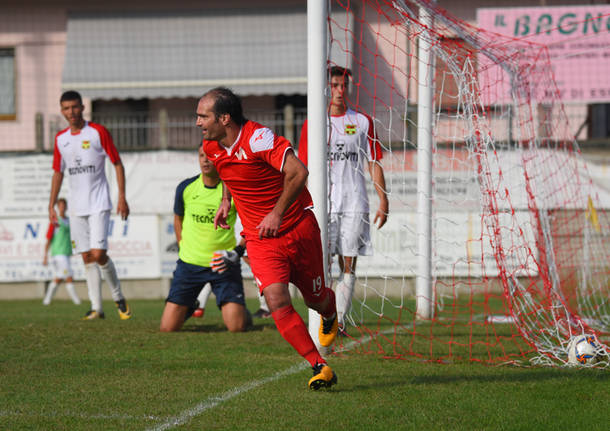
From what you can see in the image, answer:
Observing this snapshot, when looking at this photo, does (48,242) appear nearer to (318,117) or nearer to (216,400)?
(318,117)

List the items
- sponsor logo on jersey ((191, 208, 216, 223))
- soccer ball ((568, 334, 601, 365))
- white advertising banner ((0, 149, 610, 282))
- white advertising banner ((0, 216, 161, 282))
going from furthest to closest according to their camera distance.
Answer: white advertising banner ((0, 216, 161, 282)), white advertising banner ((0, 149, 610, 282)), sponsor logo on jersey ((191, 208, 216, 223)), soccer ball ((568, 334, 601, 365))

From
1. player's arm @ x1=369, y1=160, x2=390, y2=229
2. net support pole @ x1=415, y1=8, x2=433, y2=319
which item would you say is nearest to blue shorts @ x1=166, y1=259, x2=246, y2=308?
player's arm @ x1=369, y1=160, x2=390, y2=229

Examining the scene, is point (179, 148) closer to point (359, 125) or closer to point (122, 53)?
point (122, 53)

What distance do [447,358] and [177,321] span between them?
3.00m

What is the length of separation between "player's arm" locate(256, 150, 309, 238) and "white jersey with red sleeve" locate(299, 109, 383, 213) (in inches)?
124

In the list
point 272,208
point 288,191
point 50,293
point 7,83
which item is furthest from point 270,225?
point 7,83

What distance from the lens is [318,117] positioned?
669 cm

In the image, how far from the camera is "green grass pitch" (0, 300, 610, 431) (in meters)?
4.48

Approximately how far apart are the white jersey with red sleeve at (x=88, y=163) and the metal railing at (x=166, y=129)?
7.38 meters

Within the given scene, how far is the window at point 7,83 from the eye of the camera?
22.1 m

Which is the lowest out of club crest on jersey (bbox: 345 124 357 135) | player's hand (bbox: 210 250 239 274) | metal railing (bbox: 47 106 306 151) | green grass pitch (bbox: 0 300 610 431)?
green grass pitch (bbox: 0 300 610 431)

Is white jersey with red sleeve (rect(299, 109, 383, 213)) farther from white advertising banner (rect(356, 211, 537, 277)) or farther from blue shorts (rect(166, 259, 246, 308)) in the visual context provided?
white advertising banner (rect(356, 211, 537, 277))

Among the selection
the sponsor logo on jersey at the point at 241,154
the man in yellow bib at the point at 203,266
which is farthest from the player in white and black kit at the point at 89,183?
the sponsor logo on jersey at the point at 241,154

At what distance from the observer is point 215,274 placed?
8508 millimetres
